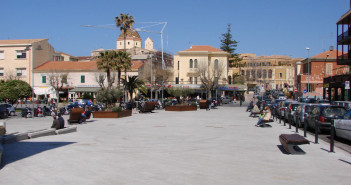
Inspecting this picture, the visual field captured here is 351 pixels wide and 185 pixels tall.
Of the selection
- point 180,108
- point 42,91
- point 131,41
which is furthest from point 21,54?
point 131,41

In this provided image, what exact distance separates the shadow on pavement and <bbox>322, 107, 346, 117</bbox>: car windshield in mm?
11524

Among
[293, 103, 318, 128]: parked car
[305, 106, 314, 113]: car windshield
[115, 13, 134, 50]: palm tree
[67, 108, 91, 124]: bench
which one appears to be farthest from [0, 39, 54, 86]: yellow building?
[305, 106, 314, 113]: car windshield

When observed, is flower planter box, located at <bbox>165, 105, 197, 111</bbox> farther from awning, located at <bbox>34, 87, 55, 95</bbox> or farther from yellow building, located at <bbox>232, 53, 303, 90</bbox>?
yellow building, located at <bbox>232, 53, 303, 90</bbox>

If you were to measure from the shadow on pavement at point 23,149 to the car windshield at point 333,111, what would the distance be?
11.5 meters

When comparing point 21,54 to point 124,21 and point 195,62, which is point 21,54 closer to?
point 124,21

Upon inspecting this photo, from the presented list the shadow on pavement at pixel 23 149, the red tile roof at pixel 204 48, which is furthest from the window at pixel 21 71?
the shadow on pavement at pixel 23 149

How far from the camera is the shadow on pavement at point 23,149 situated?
9.79m

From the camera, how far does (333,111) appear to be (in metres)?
17.5

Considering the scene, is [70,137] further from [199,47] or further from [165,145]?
[199,47]

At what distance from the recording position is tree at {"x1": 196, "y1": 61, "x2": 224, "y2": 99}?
60.0 metres

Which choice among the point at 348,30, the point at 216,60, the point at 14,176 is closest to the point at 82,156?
the point at 14,176

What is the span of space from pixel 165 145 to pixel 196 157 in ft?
8.06

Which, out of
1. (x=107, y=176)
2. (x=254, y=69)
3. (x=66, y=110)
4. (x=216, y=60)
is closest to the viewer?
(x=107, y=176)

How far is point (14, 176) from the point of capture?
775 centimetres
